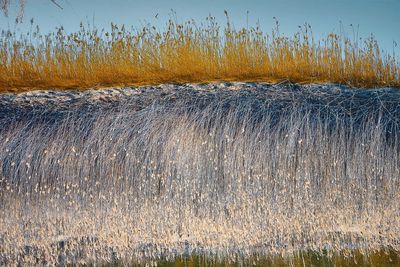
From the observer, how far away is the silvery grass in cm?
332

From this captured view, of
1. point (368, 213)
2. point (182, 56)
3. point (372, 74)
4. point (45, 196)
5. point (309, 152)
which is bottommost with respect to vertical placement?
point (368, 213)

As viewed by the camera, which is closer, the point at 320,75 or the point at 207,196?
the point at 207,196

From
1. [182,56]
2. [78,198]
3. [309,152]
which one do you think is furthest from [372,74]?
[78,198]

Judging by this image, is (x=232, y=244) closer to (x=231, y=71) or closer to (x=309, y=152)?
(x=309, y=152)

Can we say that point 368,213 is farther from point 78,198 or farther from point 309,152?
point 78,198

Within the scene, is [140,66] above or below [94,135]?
above

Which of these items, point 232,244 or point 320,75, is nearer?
point 232,244

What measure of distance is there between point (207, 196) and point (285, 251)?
744 mm

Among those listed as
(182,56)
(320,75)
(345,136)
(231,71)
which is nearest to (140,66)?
(182,56)

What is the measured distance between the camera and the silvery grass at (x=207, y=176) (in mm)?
3324

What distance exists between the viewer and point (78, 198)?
339 centimetres

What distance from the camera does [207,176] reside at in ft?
10.9

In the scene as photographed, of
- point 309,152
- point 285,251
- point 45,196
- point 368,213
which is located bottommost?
point 285,251

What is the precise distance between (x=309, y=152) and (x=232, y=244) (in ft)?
2.99
